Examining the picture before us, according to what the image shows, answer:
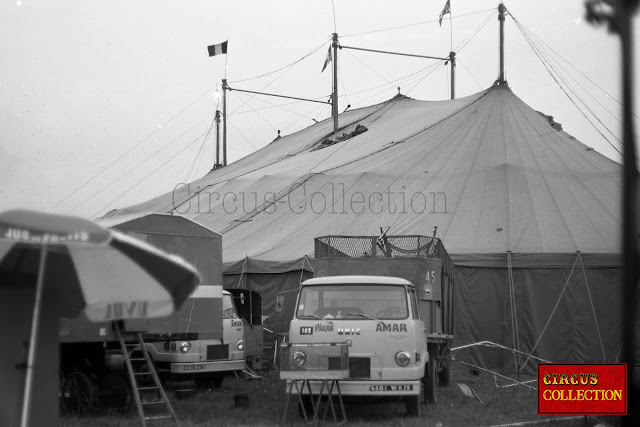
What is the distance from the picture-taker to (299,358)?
1243 centimetres

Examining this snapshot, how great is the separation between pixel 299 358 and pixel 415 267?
362cm

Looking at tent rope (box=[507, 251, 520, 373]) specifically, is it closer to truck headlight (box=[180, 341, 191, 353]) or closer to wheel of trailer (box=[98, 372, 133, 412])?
truck headlight (box=[180, 341, 191, 353])

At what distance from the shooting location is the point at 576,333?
21.0 m

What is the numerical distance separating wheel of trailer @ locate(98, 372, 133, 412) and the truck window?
12.4 ft

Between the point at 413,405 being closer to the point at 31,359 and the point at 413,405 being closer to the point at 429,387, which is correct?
the point at 429,387

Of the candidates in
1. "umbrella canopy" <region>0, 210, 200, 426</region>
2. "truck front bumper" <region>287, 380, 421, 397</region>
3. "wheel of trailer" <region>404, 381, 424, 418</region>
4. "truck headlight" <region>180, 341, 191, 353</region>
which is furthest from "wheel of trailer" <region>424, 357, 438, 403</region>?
"umbrella canopy" <region>0, 210, 200, 426</region>

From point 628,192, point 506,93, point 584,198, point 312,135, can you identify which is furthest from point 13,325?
point 312,135

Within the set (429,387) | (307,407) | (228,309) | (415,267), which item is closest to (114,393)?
(307,407)

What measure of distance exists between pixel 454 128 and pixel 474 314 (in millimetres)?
7741

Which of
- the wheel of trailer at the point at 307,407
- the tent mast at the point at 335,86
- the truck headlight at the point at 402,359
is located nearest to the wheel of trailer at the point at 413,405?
the truck headlight at the point at 402,359

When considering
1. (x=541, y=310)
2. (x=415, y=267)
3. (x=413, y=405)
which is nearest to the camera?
(x=413, y=405)

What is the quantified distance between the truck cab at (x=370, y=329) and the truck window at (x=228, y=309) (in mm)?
4197

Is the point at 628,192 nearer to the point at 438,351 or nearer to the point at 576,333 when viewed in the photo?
the point at 438,351

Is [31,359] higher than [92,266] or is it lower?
lower
